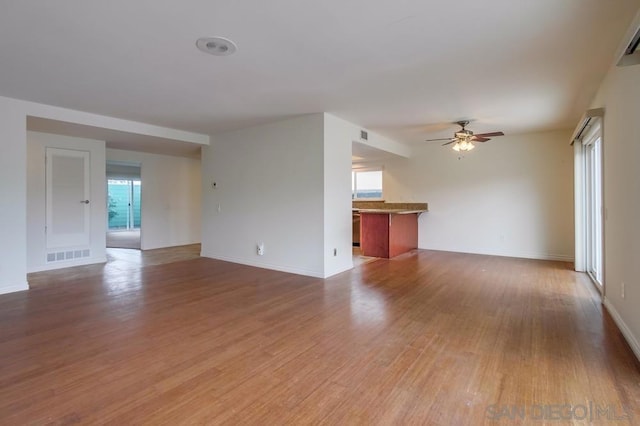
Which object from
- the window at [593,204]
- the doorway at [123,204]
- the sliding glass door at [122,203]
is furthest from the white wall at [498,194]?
the sliding glass door at [122,203]

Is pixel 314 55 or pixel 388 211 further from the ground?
pixel 314 55

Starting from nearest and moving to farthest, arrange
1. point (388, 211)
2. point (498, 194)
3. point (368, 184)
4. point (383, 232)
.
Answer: point (388, 211) → point (383, 232) → point (498, 194) → point (368, 184)

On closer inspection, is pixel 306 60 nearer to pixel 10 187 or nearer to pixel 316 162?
pixel 316 162

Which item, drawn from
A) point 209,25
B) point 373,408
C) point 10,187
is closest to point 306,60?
point 209,25

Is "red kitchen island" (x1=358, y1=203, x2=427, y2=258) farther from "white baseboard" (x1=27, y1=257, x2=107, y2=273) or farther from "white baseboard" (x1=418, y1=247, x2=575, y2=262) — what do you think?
"white baseboard" (x1=27, y1=257, x2=107, y2=273)

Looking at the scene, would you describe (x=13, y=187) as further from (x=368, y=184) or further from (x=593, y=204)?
(x=593, y=204)

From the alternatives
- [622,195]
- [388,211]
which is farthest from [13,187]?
[622,195]

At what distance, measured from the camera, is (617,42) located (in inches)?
103

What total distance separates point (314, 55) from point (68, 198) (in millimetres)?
5403

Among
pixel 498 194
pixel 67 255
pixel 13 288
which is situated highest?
pixel 498 194

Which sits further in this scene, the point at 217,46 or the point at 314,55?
the point at 314,55

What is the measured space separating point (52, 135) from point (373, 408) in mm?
6509

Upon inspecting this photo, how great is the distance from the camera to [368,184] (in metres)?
8.92

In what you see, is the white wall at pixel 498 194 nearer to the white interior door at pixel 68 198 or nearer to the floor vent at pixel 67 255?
the white interior door at pixel 68 198
